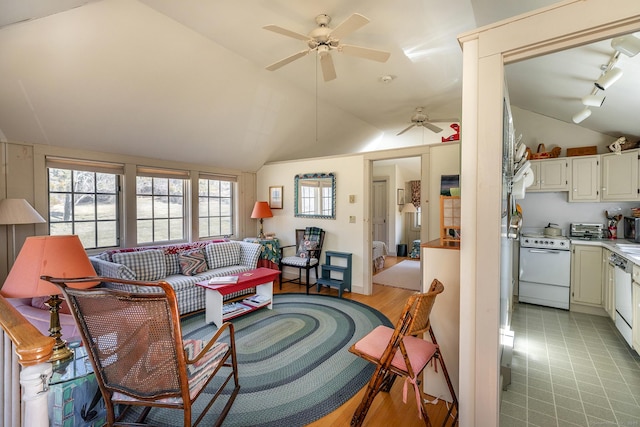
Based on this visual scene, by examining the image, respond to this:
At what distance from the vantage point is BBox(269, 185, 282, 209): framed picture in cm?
518

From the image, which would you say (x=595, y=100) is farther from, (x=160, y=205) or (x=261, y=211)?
(x=160, y=205)

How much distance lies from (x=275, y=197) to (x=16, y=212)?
334 centimetres

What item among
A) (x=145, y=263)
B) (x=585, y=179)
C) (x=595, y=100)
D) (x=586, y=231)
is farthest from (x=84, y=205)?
(x=586, y=231)

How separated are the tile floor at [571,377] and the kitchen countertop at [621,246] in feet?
2.86

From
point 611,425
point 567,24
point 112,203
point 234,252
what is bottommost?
point 611,425

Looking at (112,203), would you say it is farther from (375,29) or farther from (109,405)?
(375,29)

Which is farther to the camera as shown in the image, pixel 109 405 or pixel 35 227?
pixel 35 227

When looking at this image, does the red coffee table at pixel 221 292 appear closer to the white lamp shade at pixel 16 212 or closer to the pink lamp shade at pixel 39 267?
the pink lamp shade at pixel 39 267

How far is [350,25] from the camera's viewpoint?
195 cm

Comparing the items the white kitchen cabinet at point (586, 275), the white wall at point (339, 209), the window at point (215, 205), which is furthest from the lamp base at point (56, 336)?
the white kitchen cabinet at point (586, 275)

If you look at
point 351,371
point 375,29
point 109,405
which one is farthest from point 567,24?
point 109,405

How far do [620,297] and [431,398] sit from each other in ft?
7.69

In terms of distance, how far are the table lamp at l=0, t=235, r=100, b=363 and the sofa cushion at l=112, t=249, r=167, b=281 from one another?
1.84 meters

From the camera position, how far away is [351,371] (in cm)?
224
